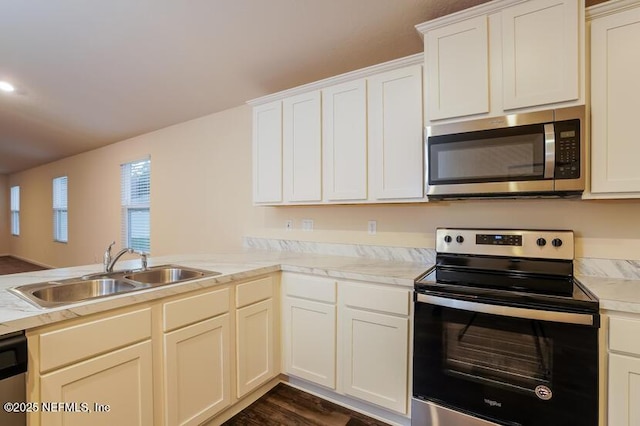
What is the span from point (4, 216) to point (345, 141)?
1112 cm

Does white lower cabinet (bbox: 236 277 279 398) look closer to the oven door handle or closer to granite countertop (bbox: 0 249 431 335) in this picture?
granite countertop (bbox: 0 249 431 335)

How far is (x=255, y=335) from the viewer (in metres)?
2.10

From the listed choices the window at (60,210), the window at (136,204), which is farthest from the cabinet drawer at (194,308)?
the window at (60,210)

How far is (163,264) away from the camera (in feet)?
7.18

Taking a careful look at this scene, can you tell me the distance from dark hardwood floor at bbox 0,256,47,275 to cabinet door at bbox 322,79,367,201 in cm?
778

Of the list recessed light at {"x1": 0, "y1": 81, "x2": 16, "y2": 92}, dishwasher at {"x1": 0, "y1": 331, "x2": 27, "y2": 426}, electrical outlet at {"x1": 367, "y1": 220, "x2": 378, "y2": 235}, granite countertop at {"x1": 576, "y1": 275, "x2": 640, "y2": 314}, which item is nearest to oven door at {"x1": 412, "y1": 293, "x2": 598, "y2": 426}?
granite countertop at {"x1": 576, "y1": 275, "x2": 640, "y2": 314}

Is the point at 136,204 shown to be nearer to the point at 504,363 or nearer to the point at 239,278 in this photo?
the point at 239,278

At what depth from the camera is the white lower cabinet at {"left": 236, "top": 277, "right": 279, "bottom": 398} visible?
6.53 ft

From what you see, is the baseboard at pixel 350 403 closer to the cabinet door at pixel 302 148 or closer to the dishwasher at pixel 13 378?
the cabinet door at pixel 302 148

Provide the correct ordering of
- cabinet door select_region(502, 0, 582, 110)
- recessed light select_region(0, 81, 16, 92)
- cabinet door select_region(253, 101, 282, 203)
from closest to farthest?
cabinet door select_region(502, 0, 582, 110), cabinet door select_region(253, 101, 282, 203), recessed light select_region(0, 81, 16, 92)

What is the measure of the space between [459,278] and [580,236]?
776 mm

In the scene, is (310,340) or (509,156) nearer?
(509,156)

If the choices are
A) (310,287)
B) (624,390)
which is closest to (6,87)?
(310,287)

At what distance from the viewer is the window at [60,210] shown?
21.2 feet
